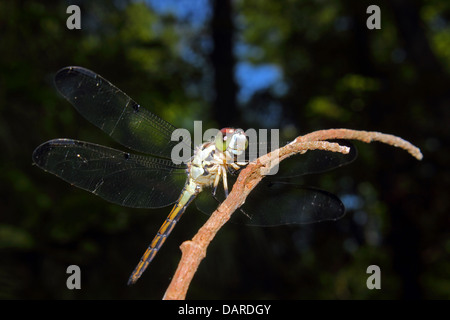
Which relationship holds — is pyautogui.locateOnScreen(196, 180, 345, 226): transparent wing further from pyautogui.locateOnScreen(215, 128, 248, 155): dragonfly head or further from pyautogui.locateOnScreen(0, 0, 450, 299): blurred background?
pyautogui.locateOnScreen(0, 0, 450, 299): blurred background

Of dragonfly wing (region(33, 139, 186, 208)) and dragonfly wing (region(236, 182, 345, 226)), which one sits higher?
dragonfly wing (region(33, 139, 186, 208))

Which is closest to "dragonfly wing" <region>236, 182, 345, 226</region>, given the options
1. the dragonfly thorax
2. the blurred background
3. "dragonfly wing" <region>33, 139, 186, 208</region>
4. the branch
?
the dragonfly thorax

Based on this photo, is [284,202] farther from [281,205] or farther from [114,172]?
[114,172]

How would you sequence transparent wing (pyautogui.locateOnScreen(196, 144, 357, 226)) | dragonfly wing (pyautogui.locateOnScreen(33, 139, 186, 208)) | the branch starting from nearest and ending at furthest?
the branch → dragonfly wing (pyautogui.locateOnScreen(33, 139, 186, 208)) → transparent wing (pyautogui.locateOnScreen(196, 144, 357, 226))

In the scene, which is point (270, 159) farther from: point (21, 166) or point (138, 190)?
point (21, 166)

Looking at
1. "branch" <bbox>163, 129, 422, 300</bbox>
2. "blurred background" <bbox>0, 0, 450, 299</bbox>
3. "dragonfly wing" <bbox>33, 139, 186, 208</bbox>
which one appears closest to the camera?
"branch" <bbox>163, 129, 422, 300</bbox>

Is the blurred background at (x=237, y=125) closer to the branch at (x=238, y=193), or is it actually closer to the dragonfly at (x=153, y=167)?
the dragonfly at (x=153, y=167)

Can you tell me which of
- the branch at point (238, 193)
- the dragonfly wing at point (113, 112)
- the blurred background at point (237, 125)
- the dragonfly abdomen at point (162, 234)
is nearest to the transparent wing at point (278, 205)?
the dragonfly abdomen at point (162, 234)
